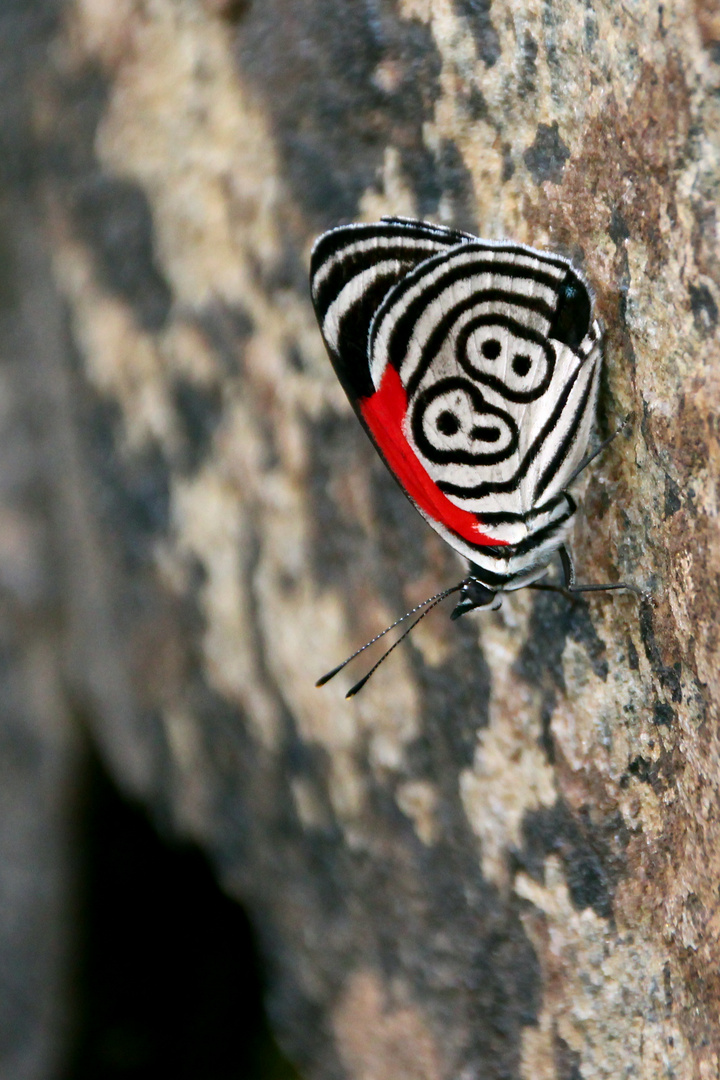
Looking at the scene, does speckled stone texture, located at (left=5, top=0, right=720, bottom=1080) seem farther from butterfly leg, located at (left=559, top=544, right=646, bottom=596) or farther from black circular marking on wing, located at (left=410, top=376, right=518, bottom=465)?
black circular marking on wing, located at (left=410, top=376, right=518, bottom=465)

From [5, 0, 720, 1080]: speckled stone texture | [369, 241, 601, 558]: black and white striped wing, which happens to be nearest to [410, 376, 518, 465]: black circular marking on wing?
[369, 241, 601, 558]: black and white striped wing

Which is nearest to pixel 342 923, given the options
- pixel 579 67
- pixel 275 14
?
pixel 579 67

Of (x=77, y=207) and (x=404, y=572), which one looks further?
(x=77, y=207)

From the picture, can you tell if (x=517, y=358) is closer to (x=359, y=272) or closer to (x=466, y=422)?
(x=466, y=422)

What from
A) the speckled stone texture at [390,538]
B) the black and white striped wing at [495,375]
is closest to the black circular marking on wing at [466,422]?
the black and white striped wing at [495,375]

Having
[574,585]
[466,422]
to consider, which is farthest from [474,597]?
[466,422]

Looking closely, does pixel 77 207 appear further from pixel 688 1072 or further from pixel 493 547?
pixel 688 1072

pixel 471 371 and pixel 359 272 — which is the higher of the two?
pixel 359 272
